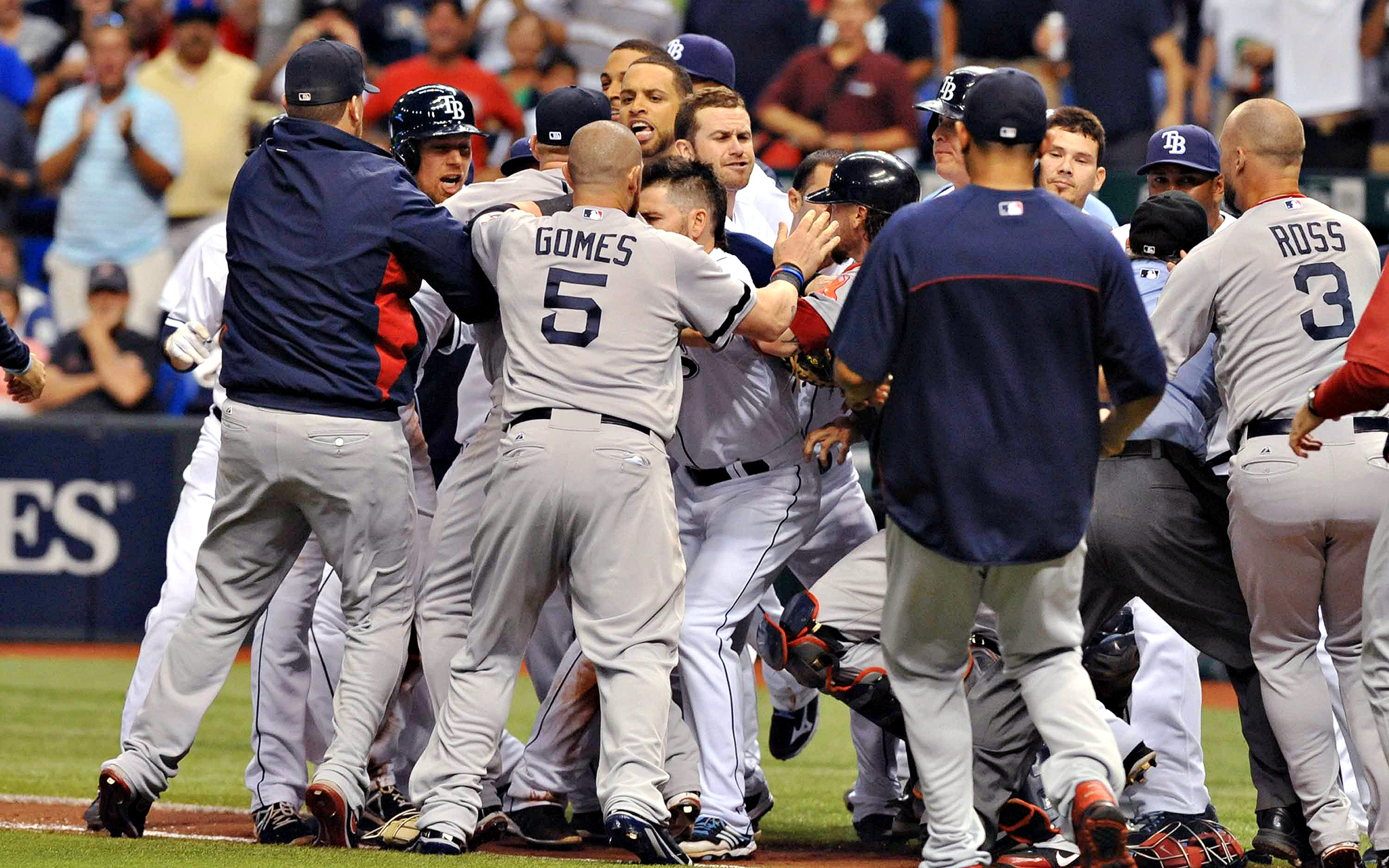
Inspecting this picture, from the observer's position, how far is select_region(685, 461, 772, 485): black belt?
605cm

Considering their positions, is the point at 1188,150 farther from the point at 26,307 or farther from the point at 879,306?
the point at 26,307

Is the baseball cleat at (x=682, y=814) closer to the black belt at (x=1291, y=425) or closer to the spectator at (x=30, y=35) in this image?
the black belt at (x=1291, y=425)

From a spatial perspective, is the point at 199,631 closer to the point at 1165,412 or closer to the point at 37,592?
the point at 1165,412

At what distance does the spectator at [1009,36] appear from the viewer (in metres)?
11.6

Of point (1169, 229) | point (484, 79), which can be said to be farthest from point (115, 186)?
point (1169, 229)

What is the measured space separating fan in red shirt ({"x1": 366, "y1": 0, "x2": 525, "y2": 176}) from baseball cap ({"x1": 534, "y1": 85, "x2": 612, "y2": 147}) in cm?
604

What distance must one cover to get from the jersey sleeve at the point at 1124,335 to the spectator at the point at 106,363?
28.4 ft

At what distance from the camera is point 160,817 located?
6.29 metres

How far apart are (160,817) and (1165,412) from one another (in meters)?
3.68

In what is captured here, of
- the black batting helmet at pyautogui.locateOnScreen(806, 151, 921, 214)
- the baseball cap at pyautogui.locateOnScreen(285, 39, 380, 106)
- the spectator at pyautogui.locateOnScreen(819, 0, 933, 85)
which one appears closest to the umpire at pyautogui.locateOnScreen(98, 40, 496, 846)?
the baseball cap at pyautogui.locateOnScreen(285, 39, 380, 106)

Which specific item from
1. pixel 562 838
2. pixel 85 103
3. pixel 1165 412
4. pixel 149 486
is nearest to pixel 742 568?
pixel 562 838

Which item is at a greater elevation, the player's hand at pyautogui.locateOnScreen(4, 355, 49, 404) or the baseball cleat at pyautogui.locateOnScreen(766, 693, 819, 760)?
the player's hand at pyautogui.locateOnScreen(4, 355, 49, 404)

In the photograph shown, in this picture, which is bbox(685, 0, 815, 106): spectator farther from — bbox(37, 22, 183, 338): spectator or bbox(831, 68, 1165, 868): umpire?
bbox(831, 68, 1165, 868): umpire

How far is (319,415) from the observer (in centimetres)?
535
